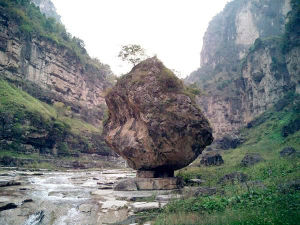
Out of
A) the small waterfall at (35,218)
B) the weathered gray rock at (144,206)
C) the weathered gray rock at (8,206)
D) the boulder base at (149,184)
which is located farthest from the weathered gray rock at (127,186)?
the weathered gray rock at (8,206)

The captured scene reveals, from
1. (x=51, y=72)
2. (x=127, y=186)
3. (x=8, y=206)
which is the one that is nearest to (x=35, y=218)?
(x=8, y=206)

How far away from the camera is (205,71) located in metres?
81.1

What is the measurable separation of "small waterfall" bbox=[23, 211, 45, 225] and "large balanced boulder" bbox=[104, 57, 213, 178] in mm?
5343

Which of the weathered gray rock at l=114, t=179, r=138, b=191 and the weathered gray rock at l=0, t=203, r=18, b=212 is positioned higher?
the weathered gray rock at l=114, t=179, r=138, b=191

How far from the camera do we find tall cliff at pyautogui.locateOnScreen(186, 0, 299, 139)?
143 ft

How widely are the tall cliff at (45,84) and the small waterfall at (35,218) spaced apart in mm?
24692

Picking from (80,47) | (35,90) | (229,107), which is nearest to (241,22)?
(229,107)

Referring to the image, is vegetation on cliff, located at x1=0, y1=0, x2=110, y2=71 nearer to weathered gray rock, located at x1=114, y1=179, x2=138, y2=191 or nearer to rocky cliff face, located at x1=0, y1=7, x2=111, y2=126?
rocky cliff face, located at x1=0, y1=7, x2=111, y2=126

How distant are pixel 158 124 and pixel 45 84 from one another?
4598 centimetres

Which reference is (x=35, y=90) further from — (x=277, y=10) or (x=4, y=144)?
(x=277, y=10)

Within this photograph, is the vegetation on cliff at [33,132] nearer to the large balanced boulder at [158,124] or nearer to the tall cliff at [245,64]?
the large balanced boulder at [158,124]

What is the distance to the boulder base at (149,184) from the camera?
1156 cm

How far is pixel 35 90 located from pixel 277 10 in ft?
206

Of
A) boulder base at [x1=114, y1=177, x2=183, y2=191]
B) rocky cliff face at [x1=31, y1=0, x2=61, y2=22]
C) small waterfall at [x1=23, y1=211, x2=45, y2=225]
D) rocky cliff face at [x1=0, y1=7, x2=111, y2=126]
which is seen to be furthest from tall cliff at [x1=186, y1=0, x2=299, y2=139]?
rocky cliff face at [x1=31, y1=0, x2=61, y2=22]
